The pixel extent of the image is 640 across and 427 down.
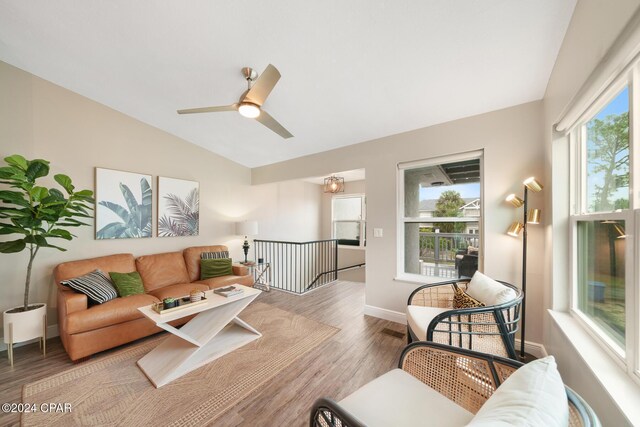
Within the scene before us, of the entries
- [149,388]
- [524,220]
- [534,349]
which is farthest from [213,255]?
[534,349]

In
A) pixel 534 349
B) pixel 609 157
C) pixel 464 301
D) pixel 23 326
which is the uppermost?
pixel 609 157

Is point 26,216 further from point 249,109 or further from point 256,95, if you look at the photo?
point 256,95

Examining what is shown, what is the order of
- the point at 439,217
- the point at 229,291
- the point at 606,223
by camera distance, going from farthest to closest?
the point at 439,217, the point at 229,291, the point at 606,223

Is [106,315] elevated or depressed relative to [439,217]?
depressed

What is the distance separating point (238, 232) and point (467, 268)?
3.82 m

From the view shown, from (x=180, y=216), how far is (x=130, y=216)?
668 millimetres

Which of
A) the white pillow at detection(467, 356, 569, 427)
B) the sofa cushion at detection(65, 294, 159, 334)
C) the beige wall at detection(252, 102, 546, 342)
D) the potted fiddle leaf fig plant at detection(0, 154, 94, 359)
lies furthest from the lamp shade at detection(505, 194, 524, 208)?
the potted fiddle leaf fig plant at detection(0, 154, 94, 359)

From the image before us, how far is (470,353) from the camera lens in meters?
1.09

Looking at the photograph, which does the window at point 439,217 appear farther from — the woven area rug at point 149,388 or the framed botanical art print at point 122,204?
the framed botanical art print at point 122,204

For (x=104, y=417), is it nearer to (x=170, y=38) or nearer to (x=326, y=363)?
(x=326, y=363)

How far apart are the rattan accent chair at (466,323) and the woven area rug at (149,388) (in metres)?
1.20

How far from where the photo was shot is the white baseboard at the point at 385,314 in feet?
9.59

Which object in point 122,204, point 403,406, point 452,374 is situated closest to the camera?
point 403,406

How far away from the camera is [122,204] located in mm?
3184
